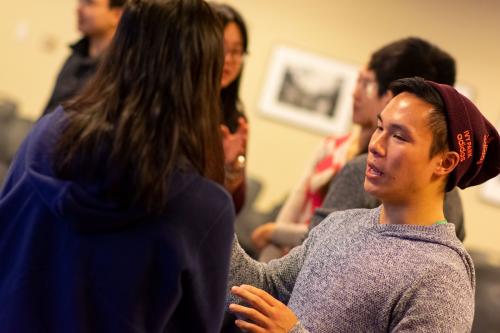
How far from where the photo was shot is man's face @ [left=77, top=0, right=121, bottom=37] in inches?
118

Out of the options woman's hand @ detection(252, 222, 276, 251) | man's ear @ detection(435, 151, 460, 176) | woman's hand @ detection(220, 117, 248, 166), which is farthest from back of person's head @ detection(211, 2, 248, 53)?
man's ear @ detection(435, 151, 460, 176)

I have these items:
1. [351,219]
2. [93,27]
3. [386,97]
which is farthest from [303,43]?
[351,219]

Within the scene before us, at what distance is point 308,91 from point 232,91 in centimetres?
304

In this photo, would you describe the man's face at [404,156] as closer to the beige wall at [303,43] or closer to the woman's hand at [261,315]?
the woman's hand at [261,315]

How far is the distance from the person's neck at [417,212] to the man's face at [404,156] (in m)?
0.01

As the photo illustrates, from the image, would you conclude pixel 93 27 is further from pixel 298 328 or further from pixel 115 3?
pixel 298 328

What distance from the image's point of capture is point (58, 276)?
4.28ft

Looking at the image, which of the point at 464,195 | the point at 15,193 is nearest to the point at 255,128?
the point at 464,195

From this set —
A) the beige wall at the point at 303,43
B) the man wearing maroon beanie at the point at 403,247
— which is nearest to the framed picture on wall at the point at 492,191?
the beige wall at the point at 303,43

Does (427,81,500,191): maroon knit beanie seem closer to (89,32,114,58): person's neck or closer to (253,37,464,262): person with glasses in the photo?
(253,37,464,262): person with glasses

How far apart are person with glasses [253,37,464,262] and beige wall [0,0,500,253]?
9.73 feet

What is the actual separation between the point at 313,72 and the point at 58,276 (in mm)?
4635

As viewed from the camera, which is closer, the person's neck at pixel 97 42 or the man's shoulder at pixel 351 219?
the man's shoulder at pixel 351 219

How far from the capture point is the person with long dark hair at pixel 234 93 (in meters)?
2.47
